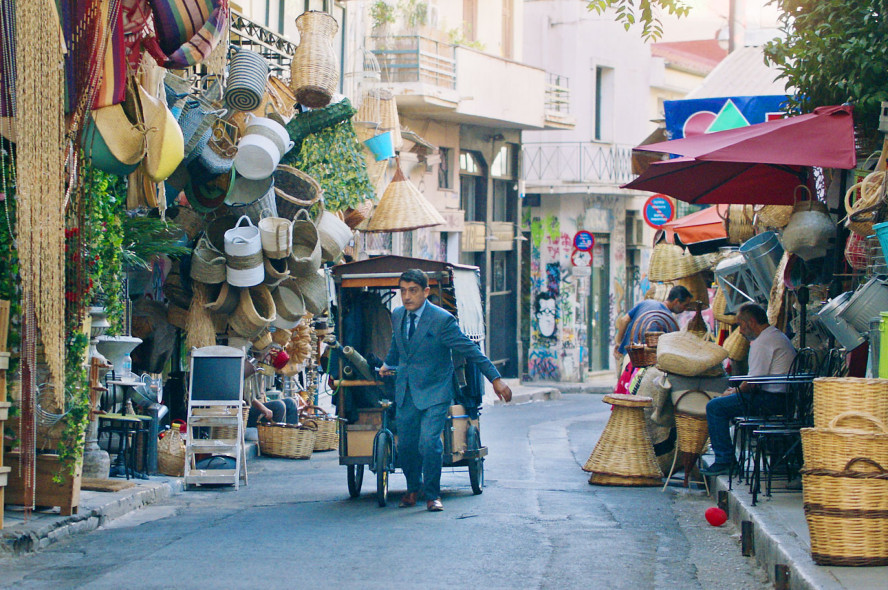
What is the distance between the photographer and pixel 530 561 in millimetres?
7617

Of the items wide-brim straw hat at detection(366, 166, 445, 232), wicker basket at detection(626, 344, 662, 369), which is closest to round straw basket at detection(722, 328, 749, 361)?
wicker basket at detection(626, 344, 662, 369)

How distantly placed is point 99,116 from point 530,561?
4662mm

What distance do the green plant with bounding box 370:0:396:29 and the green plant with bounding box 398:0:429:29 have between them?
0.31m

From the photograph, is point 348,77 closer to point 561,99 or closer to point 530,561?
point 561,99

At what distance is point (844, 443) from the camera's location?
6551 millimetres

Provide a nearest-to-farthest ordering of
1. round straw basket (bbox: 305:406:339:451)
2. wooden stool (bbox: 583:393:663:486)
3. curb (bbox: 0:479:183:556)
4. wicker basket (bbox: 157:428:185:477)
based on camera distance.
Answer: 1. curb (bbox: 0:479:183:556)
2. wooden stool (bbox: 583:393:663:486)
3. wicker basket (bbox: 157:428:185:477)
4. round straw basket (bbox: 305:406:339:451)

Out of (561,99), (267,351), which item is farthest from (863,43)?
(561,99)

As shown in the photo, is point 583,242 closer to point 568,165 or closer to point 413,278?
point 568,165

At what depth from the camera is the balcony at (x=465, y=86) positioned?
2400 centimetres

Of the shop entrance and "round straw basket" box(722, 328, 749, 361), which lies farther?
the shop entrance

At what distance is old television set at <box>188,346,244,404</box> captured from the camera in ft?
40.3

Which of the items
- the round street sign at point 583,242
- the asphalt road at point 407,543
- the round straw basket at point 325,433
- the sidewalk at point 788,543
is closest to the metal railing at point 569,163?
the round street sign at point 583,242

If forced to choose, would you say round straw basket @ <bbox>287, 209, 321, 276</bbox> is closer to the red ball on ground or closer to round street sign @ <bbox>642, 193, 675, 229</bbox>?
the red ball on ground

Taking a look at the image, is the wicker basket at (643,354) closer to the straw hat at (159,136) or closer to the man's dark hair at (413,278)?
the man's dark hair at (413,278)
